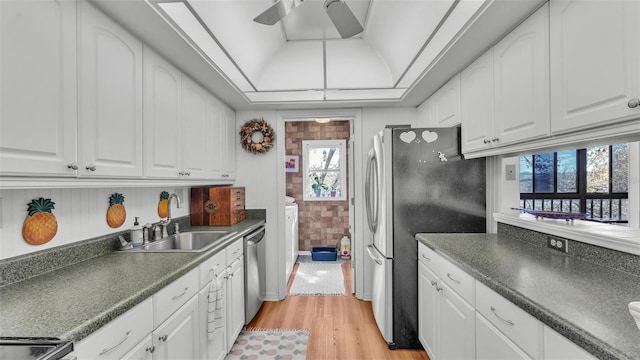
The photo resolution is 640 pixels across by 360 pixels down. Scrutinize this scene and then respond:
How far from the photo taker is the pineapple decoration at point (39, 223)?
1.23m

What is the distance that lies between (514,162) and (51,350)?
2.50m

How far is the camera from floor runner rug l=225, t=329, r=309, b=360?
7.04 feet

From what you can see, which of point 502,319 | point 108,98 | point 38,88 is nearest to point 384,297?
point 502,319

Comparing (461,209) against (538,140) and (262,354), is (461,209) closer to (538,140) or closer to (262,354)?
(538,140)

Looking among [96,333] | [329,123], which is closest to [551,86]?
[96,333]

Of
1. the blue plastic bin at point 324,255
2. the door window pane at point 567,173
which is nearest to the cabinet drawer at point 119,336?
the blue plastic bin at point 324,255

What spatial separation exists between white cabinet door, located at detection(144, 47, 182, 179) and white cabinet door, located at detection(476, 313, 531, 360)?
6.33 feet

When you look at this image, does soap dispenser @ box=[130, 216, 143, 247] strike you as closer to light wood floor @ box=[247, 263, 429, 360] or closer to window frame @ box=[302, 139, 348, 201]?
light wood floor @ box=[247, 263, 429, 360]

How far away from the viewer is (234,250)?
7.27 ft

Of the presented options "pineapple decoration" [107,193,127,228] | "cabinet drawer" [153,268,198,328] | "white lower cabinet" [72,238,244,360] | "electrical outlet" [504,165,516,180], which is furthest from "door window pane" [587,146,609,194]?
"pineapple decoration" [107,193,127,228]

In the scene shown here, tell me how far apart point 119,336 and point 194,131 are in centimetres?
158

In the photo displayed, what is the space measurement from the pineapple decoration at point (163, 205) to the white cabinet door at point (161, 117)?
1.41 feet

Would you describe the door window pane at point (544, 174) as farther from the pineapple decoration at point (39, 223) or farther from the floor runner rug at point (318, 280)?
the pineapple decoration at point (39, 223)

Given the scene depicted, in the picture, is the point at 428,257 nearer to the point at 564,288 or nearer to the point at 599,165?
the point at 564,288
